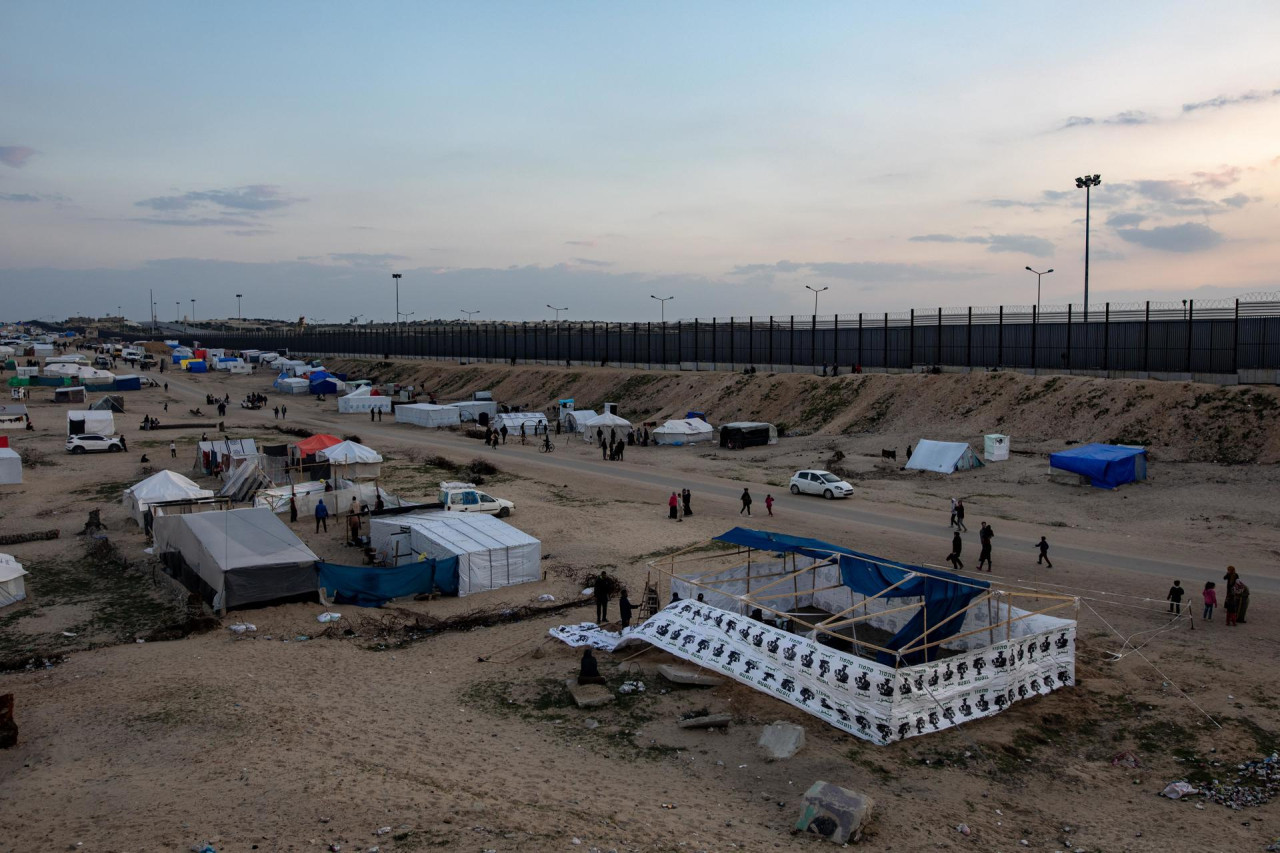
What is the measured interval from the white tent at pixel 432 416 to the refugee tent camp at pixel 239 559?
42.1 meters

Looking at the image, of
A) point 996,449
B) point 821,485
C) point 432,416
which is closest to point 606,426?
point 432,416

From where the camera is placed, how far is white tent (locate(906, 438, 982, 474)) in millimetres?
42438

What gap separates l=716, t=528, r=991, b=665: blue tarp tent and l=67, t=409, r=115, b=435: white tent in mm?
49469

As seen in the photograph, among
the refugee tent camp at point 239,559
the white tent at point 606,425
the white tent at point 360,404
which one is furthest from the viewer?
the white tent at point 360,404

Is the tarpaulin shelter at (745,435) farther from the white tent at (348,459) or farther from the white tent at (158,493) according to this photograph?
the white tent at (158,493)

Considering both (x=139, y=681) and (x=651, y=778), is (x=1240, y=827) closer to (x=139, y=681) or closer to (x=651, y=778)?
(x=651, y=778)

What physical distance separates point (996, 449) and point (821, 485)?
11612 millimetres

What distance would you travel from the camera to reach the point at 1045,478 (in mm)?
39469

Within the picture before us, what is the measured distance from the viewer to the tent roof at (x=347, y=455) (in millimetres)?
39156

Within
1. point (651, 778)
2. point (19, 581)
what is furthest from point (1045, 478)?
point (19, 581)

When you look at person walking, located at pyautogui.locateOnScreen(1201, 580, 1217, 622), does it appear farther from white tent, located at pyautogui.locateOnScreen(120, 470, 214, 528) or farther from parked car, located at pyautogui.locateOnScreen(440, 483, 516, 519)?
white tent, located at pyautogui.locateOnScreen(120, 470, 214, 528)

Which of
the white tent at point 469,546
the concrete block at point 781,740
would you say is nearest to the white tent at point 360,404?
the white tent at point 469,546

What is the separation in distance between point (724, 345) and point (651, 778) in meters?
69.3

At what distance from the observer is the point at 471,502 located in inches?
1293
